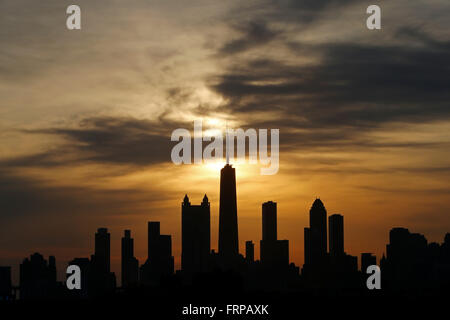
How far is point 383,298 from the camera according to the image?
187 meters
